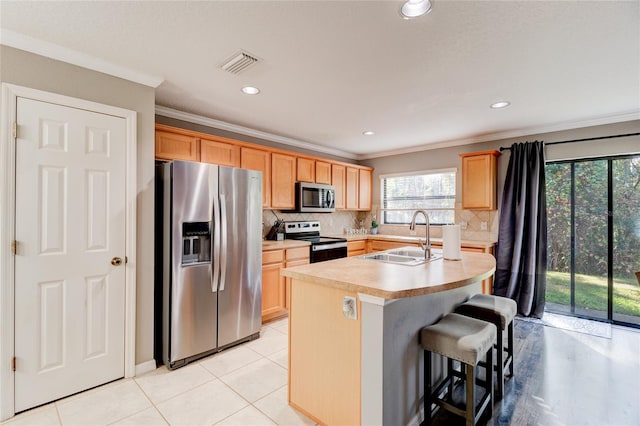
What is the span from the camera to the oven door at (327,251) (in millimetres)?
4031

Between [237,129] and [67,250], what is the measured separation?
2.43 metres

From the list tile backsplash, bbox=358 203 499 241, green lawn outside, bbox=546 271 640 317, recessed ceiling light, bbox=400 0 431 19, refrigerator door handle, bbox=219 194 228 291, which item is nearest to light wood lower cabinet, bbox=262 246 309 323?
refrigerator door handle, bbox=219 194 228 291

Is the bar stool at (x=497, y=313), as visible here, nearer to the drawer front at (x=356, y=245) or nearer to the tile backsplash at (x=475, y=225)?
the tile backsplash at (x=475, y=225)

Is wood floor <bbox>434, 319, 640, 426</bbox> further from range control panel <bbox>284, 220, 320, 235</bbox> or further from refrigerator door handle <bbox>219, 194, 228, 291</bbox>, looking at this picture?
range control panel <bbox>284, 220, 320, 235</bbox>

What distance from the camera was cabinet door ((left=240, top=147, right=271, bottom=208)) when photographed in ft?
12.3

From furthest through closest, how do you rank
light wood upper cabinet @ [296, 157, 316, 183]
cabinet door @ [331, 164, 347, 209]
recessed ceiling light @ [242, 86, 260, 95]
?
cabinet door @ [331, 164, 347, 209], light wood upper cabinet @ [296, 157, 316, 183], recessed ceiling light @ [242, 86, 260, 95]

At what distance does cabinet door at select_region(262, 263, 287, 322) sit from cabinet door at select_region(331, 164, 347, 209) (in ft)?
6.03

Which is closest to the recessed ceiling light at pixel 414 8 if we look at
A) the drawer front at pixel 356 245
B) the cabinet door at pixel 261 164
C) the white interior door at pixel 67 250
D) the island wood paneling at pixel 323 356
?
the island wood paneling at pixel 323 356

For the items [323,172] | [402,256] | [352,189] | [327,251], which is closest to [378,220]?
[352,189]

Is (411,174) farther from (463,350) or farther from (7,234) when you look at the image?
(7,234)

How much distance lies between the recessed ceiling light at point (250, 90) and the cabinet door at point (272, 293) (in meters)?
1.90

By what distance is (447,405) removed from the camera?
1.79 metres

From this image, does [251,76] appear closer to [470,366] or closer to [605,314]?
[470,366]

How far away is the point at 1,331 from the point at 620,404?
13.9 feet
